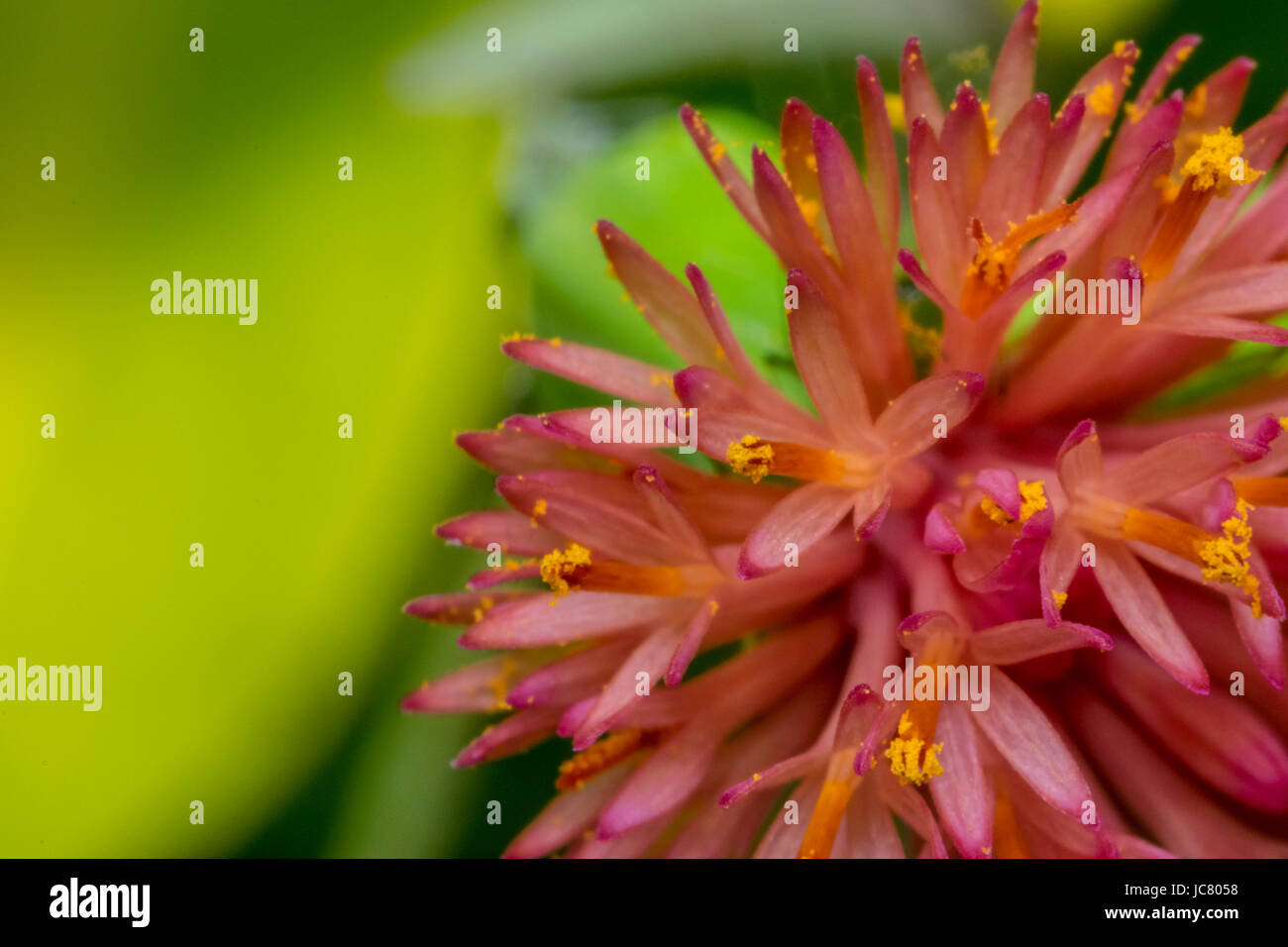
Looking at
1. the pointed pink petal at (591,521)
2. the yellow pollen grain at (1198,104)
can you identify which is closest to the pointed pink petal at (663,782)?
the pointed pink petal at (591,521)

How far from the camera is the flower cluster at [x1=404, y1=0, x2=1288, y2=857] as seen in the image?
1.42ft

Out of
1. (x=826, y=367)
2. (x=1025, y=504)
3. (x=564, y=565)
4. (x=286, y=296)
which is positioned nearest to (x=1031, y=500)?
(x=1025, y=504)

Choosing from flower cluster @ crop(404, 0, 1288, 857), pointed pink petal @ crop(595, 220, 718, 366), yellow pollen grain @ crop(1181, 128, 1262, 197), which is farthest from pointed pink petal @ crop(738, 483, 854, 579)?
yellow pollen grain @ crop(1181, 128, 1262, 197)

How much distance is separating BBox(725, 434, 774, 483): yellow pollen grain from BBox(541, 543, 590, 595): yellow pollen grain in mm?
83

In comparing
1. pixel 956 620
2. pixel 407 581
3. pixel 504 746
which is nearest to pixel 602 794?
pixel 504 746

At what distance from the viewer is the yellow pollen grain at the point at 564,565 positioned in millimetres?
450

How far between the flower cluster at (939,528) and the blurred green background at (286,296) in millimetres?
218

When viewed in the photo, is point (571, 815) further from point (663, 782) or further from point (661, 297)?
point (661, 297)

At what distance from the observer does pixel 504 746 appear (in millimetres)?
543

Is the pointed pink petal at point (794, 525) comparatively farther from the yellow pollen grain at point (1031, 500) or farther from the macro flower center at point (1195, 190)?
the macro flower center at point (1195, 190)

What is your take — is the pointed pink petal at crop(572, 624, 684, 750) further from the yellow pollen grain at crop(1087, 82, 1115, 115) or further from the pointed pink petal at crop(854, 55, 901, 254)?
the yellow pollen grain at crop(1087, 82, 1115, 115)

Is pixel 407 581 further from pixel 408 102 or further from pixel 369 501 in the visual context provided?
pixel 408 102
